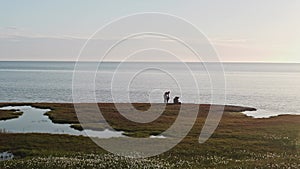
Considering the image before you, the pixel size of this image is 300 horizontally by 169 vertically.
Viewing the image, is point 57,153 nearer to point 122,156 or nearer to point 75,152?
point 75,152

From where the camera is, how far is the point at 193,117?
200 feet

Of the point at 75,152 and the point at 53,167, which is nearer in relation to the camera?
the point at 53,167

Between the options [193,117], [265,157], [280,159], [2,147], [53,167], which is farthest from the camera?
[193,117]

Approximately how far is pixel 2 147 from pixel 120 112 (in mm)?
32907

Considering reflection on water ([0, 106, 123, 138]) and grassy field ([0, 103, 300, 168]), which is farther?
reflection on water ([0, 106, 123, 138])

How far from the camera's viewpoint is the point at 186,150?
32875 millimetres

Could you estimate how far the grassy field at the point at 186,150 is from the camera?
25906 millimetres

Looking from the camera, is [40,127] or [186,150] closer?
[186,150]

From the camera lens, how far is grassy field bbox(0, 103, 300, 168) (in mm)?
25906

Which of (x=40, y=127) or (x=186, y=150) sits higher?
(x=40, y=127)

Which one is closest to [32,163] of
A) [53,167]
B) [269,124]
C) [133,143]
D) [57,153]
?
[53,167]

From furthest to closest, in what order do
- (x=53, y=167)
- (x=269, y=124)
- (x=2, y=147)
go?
(x=269, y=124) → (x=2, y=147) → (x=53, y=167)

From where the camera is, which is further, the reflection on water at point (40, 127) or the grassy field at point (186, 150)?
the reflection on water at point (40, 127)

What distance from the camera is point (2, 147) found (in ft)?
110
